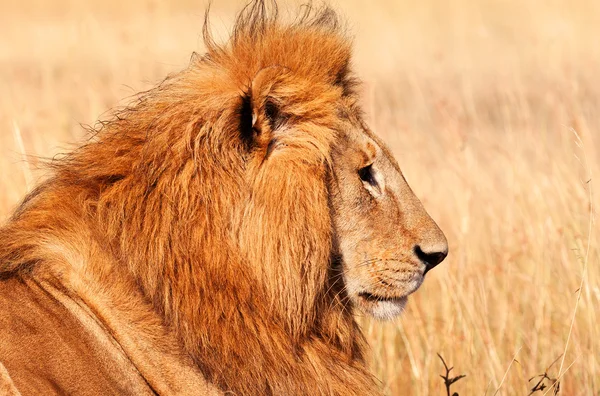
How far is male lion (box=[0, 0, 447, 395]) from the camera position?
11.0ft

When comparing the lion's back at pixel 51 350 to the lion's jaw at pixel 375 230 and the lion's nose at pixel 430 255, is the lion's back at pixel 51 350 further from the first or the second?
the lion's nose at pixel 430 255

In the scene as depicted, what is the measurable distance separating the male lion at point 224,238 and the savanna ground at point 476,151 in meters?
0.94

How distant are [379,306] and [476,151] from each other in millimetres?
6701

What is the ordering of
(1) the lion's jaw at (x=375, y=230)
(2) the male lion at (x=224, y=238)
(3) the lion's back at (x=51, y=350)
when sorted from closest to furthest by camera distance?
(3) the lion's back at (x=51, y=350) → (2) the male lion at (x=224, y=238) → (1) the lion's jaw at (x=375, y=230)

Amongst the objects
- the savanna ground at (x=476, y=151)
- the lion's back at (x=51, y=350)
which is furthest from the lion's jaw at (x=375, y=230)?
the lion's back at (x=51, y=350)

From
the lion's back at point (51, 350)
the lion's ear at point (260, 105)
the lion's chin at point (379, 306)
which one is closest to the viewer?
the lion's back at point (51, 350)

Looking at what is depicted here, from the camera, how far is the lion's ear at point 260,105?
3.51 meters

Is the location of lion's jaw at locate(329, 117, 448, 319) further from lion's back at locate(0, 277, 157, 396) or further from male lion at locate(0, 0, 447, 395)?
lion's back at locate(0, 277, 157, 396)

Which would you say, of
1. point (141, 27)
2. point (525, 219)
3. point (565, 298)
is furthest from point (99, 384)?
point (141, 27)

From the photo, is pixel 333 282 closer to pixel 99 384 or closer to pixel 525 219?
pixel 99 384

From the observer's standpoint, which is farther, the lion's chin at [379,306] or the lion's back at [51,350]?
the lion's chin at [379,306]

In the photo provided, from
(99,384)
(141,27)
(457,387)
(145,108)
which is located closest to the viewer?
(99,384)

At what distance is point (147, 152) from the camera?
3.52 metres

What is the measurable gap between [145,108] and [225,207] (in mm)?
549
